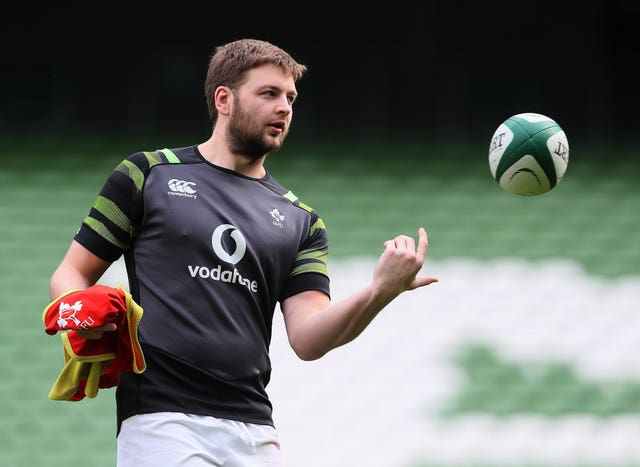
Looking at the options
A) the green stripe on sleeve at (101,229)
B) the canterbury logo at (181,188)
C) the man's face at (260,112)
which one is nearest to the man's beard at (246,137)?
the man's face at (260,112)

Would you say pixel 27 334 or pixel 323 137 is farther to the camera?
pixel 323 137

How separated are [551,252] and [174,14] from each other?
12.2ft

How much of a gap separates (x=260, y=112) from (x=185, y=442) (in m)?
1.13

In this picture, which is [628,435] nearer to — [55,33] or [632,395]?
[632,395]

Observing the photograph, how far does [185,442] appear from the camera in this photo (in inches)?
126

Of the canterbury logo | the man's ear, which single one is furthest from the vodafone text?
the man's ear

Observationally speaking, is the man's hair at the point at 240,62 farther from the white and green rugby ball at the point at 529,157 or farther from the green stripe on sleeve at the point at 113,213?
the white and green rugby ball at the point at 529,157

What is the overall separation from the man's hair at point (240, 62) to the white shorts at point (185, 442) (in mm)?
1112

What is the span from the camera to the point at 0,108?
27.8ft

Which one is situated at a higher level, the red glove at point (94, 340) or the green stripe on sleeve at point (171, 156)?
the green stripe on sleeve at point (171, 156)

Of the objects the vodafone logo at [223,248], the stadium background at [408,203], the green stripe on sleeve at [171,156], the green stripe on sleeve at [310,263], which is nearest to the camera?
the vodafone logo at [223,248]

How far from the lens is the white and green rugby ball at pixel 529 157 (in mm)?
4156

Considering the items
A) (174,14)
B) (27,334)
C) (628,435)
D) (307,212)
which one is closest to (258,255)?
(307,212)

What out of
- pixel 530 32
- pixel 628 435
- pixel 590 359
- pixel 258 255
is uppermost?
pixel 530 32
